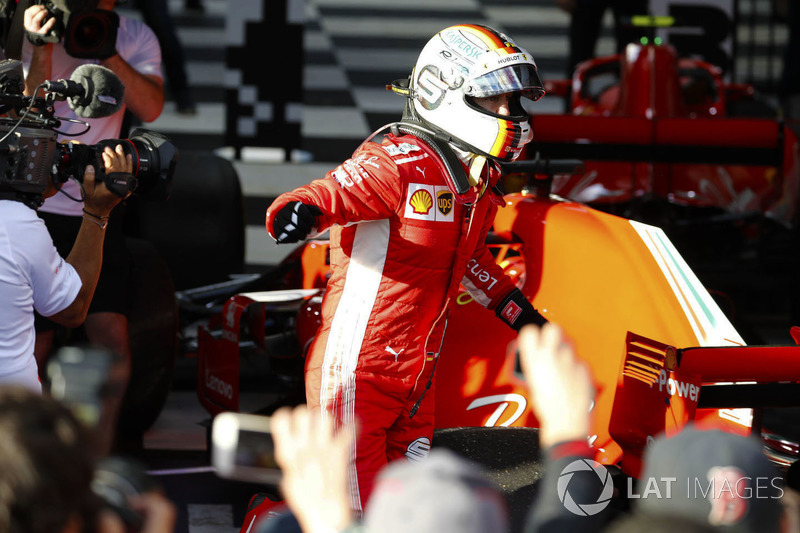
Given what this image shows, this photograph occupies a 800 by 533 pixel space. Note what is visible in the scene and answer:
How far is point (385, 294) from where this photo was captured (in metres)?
2.96

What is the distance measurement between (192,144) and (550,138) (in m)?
3.36

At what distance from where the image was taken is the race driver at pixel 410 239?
116 inches

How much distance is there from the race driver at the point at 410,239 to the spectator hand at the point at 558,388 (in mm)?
1192

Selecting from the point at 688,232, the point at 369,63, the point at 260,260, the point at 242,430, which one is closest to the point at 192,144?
the point at 260,260

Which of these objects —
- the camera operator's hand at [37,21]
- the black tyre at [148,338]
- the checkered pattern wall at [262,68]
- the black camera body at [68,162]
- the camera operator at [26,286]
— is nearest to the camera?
the camera operator at [26,286]

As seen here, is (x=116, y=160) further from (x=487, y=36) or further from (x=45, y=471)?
(x=45, y=471)

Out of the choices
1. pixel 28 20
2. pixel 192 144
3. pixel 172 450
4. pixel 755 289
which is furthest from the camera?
pixel 192 144

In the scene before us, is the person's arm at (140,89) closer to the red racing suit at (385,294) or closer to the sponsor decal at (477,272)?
the red racing suit at (385,294)

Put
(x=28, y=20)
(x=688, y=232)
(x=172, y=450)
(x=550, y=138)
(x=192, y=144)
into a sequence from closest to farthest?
1. (x=28, y=20)
2. (x=172, y=450)
3. (x=550, y=138)
4. (x=688, y=232)
5. (x=192, y=144)

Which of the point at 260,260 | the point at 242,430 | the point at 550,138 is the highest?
the point at 242,430

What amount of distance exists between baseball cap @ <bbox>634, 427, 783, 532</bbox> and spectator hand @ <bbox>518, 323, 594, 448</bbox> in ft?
0.50

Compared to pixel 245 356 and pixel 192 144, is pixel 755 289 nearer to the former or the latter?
pixel 245 356

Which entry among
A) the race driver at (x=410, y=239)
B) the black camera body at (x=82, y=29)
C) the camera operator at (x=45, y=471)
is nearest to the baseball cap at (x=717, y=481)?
the camera operator at (x=45, y=471)

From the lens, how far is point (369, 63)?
34.3 ft
